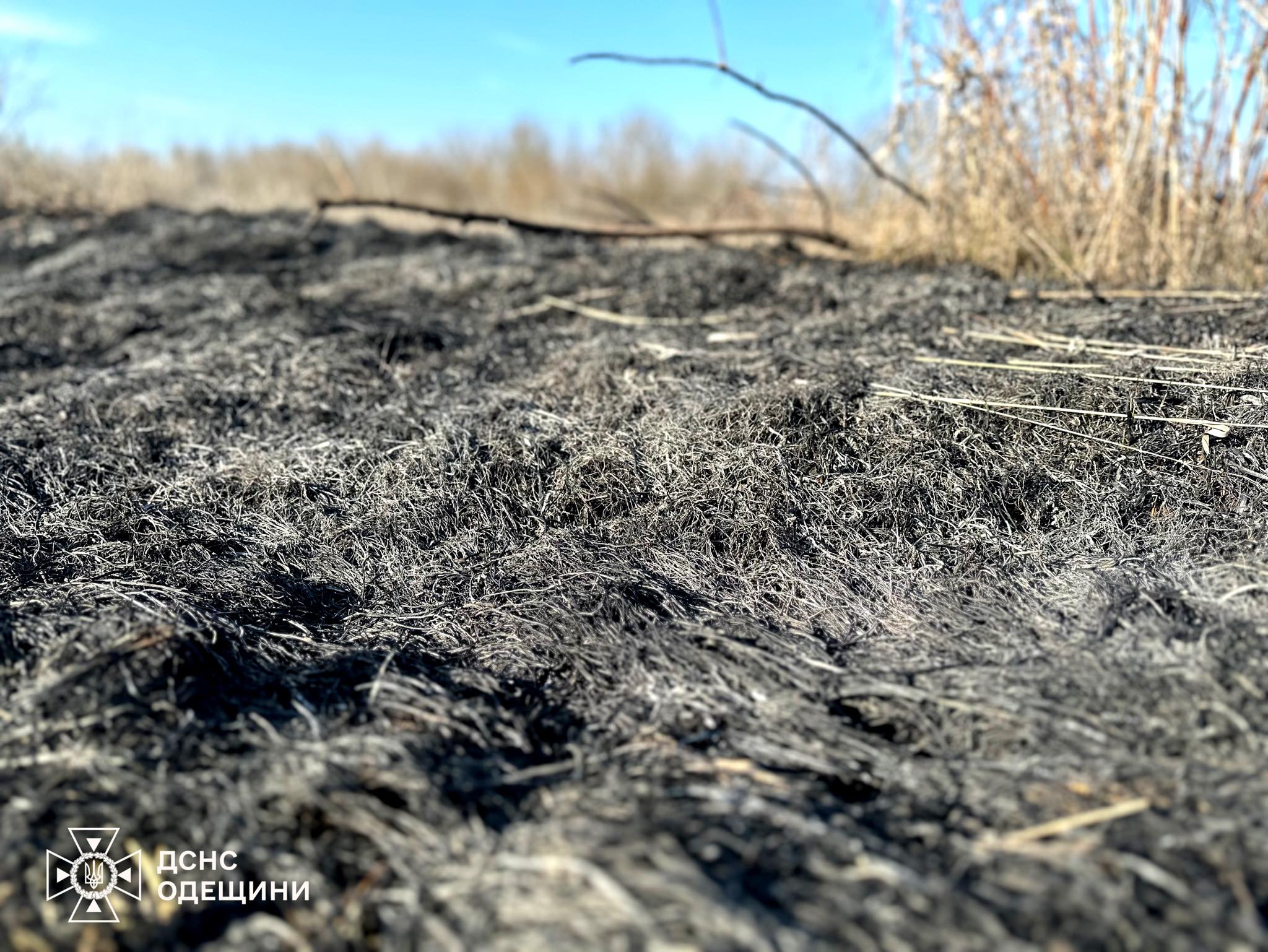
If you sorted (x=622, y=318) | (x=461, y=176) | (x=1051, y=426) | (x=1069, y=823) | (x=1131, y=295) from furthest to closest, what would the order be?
(x=461, y=176) → (x=622, y=318) → (x=1131, y=295) → (x=1051, y=426) → (x=1069, y=823)

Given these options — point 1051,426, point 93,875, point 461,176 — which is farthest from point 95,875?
point 461,176

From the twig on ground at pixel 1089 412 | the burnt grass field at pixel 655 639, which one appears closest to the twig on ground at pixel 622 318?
the burnt grass field at pixel 655 639

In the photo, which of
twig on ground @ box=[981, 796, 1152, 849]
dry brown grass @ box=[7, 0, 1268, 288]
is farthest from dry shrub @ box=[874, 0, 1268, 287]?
twig on ground @ box=[981, 796, 1152, 849]

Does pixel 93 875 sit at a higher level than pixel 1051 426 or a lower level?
lower

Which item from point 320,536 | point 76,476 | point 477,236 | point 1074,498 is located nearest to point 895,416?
point 1074,498

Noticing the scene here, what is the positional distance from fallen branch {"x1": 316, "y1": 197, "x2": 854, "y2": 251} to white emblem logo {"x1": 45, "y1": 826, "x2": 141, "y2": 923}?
4.55 meters


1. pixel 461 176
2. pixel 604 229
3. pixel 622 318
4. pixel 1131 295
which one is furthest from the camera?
pixel 461 176

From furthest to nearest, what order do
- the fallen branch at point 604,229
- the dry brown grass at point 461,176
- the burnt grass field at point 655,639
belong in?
the dry brown grass at point 461,176, the fallen branch at point 604,229, the burnt grass field at point 655,639

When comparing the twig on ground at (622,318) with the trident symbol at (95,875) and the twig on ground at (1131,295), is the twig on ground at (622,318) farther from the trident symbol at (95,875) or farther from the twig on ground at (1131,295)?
the trident symbol at (95,875)

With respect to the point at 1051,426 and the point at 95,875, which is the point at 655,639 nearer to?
the point at 95,875

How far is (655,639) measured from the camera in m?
1.75

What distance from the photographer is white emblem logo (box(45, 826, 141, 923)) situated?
1.13m

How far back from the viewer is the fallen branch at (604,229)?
17.6 ft

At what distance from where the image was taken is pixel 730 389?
2750 mm
